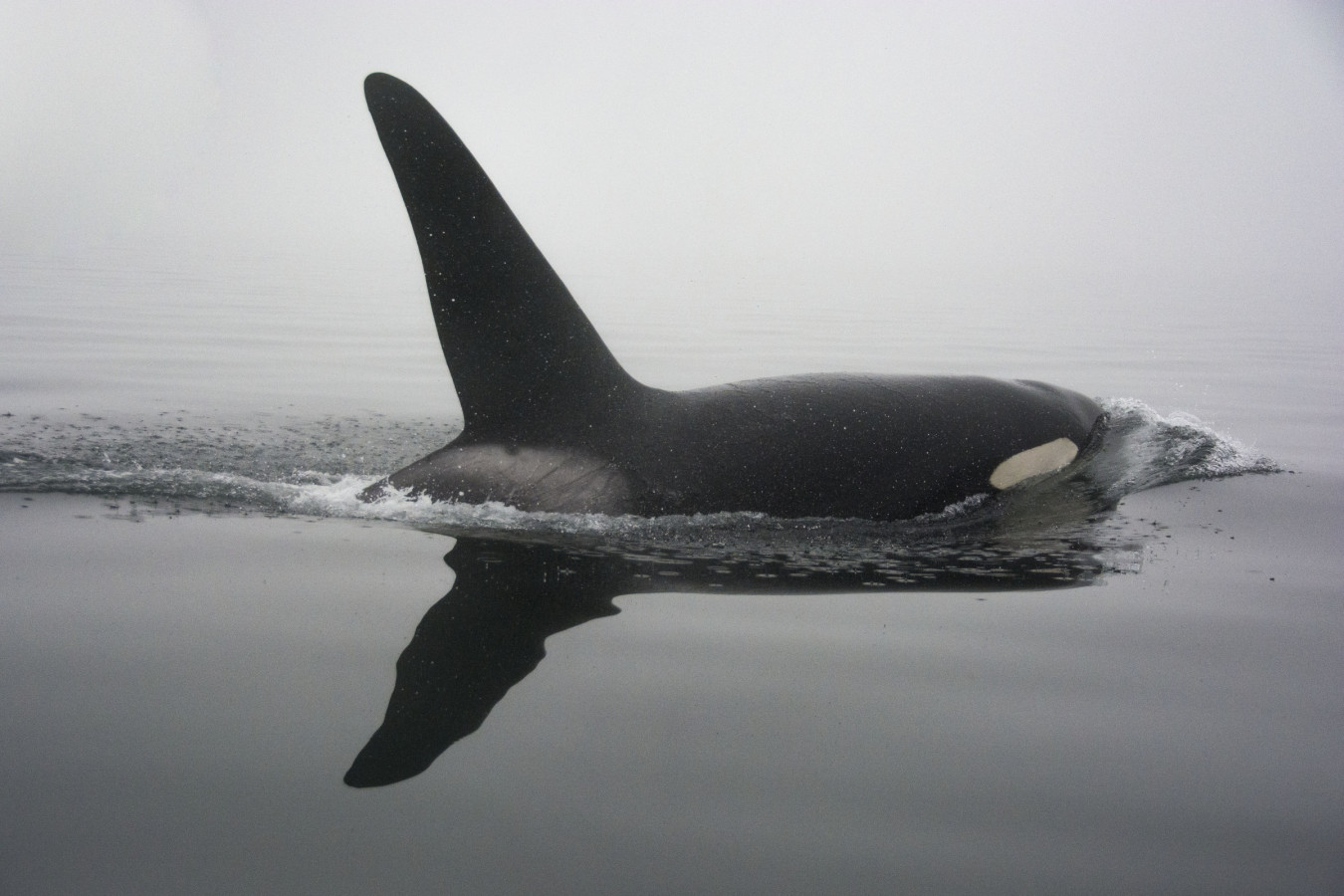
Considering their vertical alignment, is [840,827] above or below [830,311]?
below

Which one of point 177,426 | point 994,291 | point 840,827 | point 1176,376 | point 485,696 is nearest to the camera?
point 840,827

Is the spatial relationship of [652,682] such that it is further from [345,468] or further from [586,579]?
[345,468]

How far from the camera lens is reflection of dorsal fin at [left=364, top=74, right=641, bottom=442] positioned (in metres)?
6.34

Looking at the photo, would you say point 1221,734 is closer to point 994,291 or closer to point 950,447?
point 950,447

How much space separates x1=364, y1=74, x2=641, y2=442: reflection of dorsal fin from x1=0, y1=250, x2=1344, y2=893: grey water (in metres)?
0.64

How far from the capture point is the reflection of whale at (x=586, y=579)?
4129 mm

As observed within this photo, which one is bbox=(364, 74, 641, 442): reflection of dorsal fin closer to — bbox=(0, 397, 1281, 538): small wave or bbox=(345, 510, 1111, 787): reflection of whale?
bbox=(0, 397, 1281, 538): small wave

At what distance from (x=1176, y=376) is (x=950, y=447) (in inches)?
438

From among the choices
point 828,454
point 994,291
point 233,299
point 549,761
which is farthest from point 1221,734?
point 994,291

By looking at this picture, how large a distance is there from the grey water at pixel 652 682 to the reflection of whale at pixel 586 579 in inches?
0.9

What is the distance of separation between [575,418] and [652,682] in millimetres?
2654

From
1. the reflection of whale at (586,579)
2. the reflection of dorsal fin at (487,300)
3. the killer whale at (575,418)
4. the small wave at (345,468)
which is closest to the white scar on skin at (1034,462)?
the small wave at (345,468)

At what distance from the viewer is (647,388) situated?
23.5ft

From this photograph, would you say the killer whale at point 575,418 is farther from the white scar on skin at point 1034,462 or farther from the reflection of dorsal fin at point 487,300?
Result: the white scar on skin at point 1034,462
